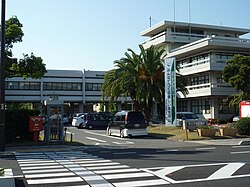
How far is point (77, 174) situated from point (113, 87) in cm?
2848

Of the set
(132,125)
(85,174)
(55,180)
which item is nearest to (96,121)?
(132,125)

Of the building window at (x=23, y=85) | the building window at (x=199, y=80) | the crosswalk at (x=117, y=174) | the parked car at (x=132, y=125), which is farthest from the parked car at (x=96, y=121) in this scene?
the building window at (x=23, y=85)

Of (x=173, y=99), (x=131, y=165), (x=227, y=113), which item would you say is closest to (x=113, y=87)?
(x=173, y=99)

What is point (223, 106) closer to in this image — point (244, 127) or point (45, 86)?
point (244, 127)

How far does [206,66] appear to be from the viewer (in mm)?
48781

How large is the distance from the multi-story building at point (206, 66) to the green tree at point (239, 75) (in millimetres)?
4858

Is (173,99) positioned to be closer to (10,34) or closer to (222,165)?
(10,34)

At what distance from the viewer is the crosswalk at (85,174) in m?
9.11

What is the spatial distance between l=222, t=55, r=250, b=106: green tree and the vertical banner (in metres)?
15.6

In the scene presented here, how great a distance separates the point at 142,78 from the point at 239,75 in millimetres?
13421

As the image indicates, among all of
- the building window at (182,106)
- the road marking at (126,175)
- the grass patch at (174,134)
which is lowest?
the road marking at (126,175)

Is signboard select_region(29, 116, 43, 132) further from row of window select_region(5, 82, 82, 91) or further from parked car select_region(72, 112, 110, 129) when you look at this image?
row of window select_region(5, 82, 82, 91)

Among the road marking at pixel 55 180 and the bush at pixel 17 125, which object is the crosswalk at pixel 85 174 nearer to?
the road marking at pixel 55 180

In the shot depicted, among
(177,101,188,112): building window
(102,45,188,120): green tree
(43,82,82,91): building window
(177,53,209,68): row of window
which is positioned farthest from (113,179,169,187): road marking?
(43,82,82,91): building window
